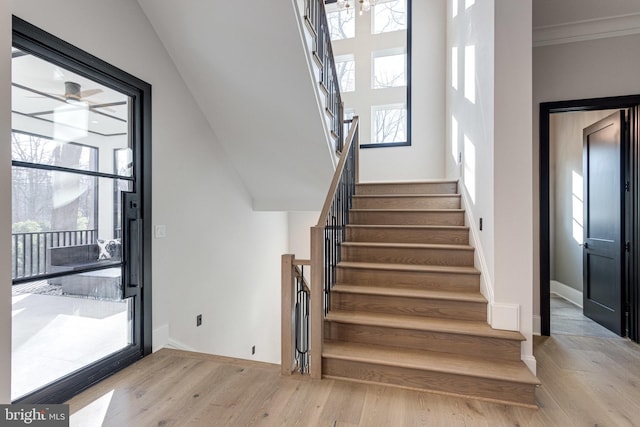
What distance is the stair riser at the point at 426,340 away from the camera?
218 centimetres

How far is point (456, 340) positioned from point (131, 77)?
308 cm

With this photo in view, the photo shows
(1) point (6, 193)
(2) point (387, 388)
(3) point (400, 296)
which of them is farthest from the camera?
(3) point (400, 296)

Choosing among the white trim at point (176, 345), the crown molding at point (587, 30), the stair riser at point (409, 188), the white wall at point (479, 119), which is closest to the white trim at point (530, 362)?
the white wall at point (479, 119)

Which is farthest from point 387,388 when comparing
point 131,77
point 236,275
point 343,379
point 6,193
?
point 131,77

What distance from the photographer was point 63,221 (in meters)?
2.00

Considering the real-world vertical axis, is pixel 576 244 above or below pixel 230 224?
below

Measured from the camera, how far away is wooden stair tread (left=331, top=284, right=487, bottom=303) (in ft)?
8.09

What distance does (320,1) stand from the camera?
3.10m

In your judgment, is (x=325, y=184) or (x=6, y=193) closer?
(x=6, y=193)

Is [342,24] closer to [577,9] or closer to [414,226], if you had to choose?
[577,9]

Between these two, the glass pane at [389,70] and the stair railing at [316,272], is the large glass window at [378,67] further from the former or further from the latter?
the stair railing at [316,272]

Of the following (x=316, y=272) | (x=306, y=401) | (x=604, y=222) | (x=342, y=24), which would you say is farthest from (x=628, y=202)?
(x=342, y=24)

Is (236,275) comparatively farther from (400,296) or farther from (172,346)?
(400,296)

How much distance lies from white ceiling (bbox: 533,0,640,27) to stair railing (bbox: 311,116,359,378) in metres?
2.12
